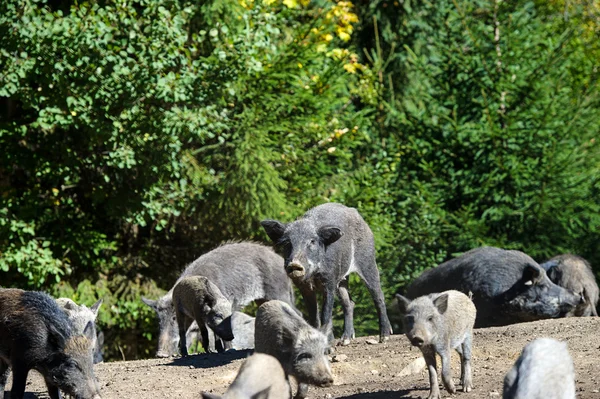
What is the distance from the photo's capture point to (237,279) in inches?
510

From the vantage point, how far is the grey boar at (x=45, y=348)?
27.5ft

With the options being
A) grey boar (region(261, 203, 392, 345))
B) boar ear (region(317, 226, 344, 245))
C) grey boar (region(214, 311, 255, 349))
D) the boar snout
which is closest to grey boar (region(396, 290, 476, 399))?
the boar snout

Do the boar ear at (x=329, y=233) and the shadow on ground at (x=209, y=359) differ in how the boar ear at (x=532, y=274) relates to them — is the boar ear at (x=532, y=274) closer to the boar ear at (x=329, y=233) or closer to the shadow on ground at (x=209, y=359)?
the boar ear at (x=329, y=233)

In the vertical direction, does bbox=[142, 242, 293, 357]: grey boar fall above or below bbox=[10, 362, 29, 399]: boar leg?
above

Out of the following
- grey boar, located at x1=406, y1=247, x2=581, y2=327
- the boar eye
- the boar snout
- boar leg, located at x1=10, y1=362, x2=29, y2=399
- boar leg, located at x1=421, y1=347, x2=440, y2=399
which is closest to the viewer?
boar leg, located at x1=421, y1=347, x2=440, y2=399

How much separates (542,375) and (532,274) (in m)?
8.25

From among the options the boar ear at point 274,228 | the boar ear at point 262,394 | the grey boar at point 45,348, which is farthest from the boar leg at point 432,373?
the boar ear at point 274,228

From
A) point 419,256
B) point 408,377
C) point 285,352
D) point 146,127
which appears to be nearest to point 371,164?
point 419,256

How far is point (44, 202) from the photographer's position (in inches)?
680

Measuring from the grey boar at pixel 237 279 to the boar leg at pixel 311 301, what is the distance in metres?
1.87

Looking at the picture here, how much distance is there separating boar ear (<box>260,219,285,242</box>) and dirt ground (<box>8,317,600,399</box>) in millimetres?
1328

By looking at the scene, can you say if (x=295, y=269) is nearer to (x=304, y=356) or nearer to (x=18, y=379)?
(x=304, y=356)

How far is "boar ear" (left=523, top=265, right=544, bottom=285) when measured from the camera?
46.0 ft

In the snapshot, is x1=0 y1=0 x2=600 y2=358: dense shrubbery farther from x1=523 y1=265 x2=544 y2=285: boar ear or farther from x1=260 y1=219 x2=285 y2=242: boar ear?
x1=260 y1=219 x2=285 y2=242: boar ear
